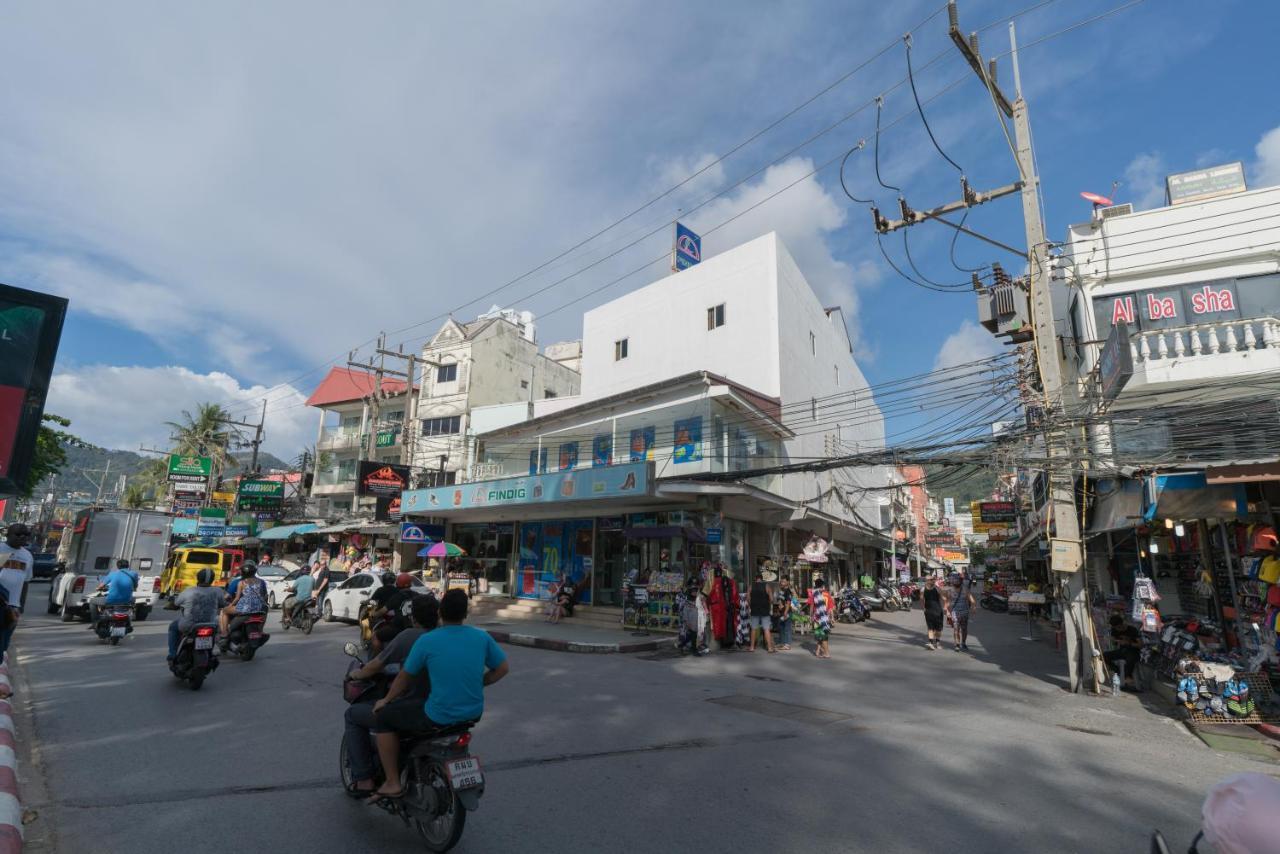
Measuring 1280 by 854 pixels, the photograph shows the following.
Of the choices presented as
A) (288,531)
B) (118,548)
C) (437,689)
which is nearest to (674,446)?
(437,689)

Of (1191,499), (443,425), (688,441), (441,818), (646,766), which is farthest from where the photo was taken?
(443,425)

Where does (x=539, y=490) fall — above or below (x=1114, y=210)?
below

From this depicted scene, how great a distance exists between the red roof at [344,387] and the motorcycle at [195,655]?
34.2 meters

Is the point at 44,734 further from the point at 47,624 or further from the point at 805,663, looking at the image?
the point at 47,624

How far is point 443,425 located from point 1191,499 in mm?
32333

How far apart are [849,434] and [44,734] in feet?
111

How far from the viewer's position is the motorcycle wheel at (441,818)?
3.80m

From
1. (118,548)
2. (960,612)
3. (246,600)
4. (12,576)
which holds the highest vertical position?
(118,548)

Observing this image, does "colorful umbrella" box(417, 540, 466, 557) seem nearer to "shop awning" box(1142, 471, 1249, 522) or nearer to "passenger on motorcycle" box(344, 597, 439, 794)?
"passenger on motorcycle" box(344, 597, 439, 794)

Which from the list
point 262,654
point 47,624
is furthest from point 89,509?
point 262,654

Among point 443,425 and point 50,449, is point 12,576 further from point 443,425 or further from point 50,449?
point 443,425

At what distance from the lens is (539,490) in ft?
65.3

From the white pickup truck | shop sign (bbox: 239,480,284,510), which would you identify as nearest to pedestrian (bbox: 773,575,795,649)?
the white pickup truck

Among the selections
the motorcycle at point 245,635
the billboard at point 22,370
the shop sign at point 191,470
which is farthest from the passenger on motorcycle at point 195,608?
the shop sign at point 191,470
